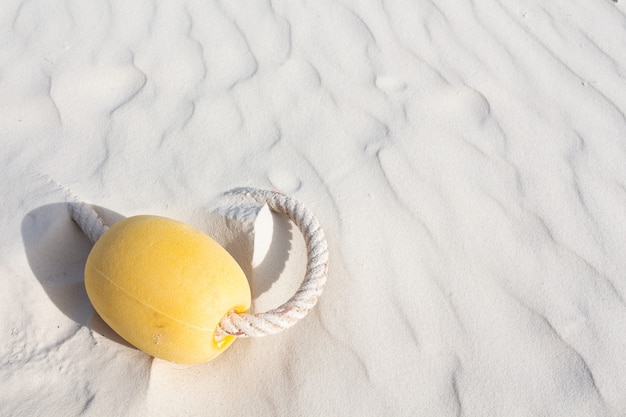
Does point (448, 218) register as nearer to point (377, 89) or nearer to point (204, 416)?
point (377, 89)

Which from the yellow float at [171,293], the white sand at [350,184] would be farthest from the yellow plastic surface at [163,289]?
the white sand at [350,184]

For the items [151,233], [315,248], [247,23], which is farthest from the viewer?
[247,23]

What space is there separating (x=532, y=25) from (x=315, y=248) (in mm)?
1788

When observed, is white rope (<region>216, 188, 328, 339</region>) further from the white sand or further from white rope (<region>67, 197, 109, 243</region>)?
white rope (<region>67, 197, 109, 243</region>)

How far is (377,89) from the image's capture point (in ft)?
8.56

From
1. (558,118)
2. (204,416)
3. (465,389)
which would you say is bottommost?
(204,416)

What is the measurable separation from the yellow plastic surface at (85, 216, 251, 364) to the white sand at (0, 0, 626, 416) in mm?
175

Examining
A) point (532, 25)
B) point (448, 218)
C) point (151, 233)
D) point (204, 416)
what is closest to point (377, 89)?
point (448, 218)

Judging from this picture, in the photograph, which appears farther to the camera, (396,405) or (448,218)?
(448,218)

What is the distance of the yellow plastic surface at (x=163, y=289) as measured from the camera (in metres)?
1.58

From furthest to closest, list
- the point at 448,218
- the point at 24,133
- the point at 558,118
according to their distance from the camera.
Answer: the point at 558,118, the point at 24,133, the point at 448,218

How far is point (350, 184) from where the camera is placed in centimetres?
222

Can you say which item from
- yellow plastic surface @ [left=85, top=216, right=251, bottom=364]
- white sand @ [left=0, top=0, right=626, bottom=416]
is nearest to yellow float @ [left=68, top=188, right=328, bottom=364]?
yellow plastic surface @ [left=85, top=216, right=251, bottom=364]

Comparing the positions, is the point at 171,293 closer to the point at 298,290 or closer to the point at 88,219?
the point at 298,290
